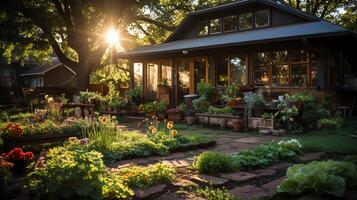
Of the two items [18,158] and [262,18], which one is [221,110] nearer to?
[262,18]

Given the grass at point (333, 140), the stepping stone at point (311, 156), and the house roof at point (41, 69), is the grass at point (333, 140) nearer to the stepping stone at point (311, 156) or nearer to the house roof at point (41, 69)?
the stepping stone at point (311, 156)

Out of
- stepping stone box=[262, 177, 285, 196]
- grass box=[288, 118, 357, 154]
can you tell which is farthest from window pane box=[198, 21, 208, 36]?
stepping stone box=[262, 177, 285, 196]

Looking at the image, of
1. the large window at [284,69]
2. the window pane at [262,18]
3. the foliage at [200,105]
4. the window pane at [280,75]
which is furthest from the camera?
the window pane at [262,18]

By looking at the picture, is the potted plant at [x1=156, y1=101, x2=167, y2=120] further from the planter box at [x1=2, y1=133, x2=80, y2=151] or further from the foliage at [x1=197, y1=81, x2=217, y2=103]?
the planter box at [x1=2, y1=133, x2=80, y2=151]

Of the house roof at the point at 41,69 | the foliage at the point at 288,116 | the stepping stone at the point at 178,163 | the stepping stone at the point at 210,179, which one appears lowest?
the stepping stone at the point at 210,179

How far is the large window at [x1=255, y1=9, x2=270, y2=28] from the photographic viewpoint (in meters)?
15.5

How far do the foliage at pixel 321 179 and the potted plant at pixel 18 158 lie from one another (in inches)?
126

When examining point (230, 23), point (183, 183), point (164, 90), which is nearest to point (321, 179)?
point (183, 183)

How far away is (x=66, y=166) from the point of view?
11.3 feet

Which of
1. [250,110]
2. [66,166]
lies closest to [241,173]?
[66,166]

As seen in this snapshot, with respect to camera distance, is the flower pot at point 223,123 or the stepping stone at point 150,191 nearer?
the stepping stone at point 150,191

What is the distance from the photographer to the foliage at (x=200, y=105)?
12530 millimetres

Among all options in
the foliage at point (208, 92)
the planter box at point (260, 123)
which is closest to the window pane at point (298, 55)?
the foliage at point (208, 92)

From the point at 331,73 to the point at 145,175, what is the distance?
1095cm
